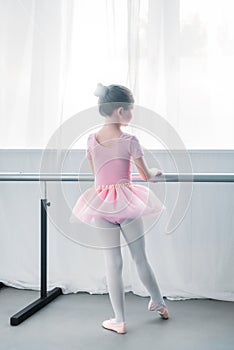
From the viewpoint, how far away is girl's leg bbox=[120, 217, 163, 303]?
2518 millimetres

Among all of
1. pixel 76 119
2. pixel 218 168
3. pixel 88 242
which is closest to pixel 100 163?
pixel 76 119

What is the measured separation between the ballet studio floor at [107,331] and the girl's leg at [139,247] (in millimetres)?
194

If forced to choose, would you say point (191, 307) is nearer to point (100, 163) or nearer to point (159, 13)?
point (100, 163)

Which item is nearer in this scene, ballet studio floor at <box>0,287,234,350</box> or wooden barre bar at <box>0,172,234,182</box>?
ballet studio floor at <box>0,287,234,350</box>

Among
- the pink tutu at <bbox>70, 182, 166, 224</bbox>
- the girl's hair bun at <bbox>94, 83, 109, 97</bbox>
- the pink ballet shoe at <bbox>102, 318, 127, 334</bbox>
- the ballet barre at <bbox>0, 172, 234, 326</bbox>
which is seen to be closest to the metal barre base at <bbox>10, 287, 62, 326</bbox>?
the ballet barre at <bbox>0, 172, 234, 326</bbox>

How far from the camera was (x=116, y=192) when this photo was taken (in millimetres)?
2457

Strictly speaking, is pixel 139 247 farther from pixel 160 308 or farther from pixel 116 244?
pixel 160 308

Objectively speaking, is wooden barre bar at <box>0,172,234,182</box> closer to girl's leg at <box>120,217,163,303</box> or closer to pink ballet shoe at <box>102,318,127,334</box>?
girl's leg at <box>120,217,163,303</box>

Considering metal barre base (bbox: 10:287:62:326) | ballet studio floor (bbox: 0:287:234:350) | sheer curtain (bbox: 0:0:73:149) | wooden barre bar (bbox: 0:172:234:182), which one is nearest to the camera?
ballet studio floor (bbox: 0:287:234:350)

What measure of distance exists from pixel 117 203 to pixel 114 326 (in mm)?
630

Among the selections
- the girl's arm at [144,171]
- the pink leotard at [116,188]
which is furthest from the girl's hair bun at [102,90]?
the girl's arm at [144,171]

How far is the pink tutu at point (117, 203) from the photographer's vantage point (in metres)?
2.46

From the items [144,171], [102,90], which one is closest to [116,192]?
[144,171]

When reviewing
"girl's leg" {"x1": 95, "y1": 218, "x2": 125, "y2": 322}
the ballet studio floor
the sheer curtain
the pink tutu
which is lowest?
the ballet studio floor
